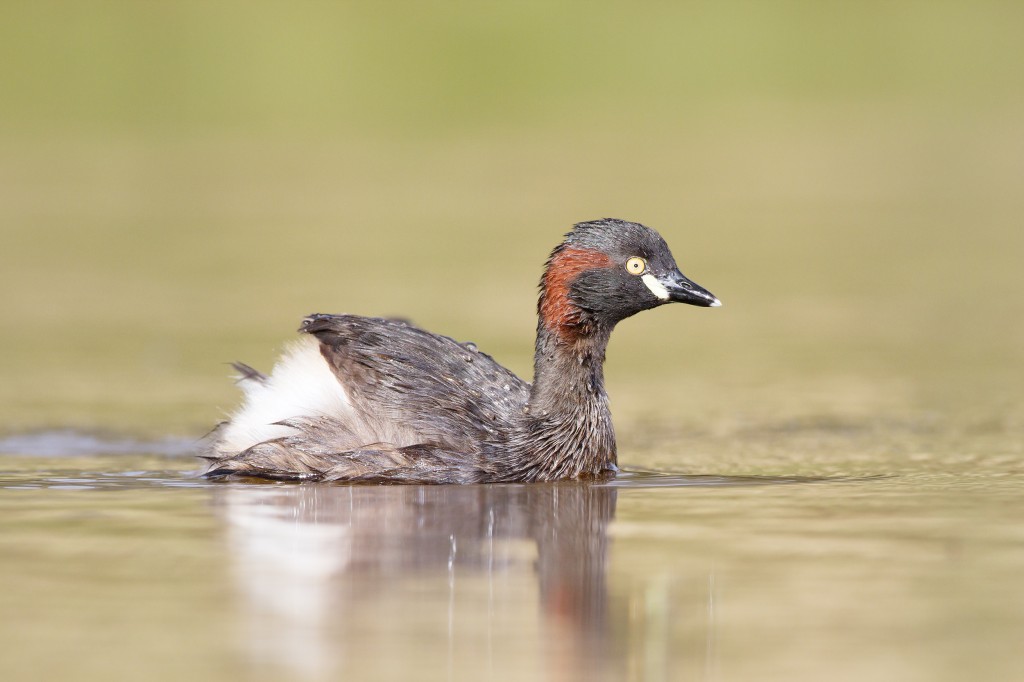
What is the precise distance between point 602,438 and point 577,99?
2253cm

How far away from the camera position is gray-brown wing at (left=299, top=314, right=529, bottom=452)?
9.12 meters

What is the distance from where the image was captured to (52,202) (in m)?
21.8

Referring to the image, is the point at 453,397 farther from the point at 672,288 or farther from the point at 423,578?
the point at 423,578

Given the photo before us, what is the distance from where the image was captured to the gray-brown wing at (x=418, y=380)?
9.12 m

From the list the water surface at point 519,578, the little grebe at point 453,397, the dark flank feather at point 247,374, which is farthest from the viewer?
the dark flank feather at point 247,374

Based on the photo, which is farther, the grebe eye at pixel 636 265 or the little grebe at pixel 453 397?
the grebe eye at pixel 636 265

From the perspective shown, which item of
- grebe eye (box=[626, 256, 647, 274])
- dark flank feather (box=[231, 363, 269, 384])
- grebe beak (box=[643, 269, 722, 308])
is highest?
grebe eye (box=[626, 256, 647, 274])

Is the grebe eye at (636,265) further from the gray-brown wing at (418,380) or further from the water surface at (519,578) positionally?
the water surface at (519,578)

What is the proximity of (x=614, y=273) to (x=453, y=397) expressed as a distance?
3.45ft

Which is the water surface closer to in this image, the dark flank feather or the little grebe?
the little grebe

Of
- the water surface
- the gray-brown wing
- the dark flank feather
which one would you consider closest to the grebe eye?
the gray-brown wing

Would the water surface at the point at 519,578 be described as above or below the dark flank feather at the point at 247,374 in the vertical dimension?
below

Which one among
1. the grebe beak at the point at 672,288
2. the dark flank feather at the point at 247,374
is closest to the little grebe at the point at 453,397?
the grebe beak at the point at 672,288

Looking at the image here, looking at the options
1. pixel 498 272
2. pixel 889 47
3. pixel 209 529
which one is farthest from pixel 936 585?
pixel 889 47
